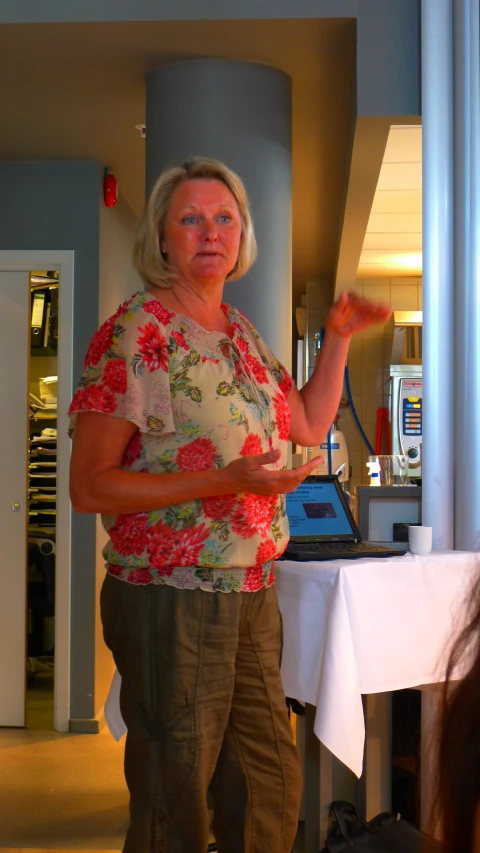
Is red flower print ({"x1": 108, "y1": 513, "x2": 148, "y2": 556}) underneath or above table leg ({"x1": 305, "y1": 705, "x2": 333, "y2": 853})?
above

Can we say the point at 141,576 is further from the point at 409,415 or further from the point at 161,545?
the point at 409,415

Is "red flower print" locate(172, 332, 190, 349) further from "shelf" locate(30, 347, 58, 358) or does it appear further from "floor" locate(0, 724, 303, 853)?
"shelf" locate(30, 347, 58, 358)

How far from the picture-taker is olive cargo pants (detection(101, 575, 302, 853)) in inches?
64.7

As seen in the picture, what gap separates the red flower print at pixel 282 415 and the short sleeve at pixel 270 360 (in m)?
0.11

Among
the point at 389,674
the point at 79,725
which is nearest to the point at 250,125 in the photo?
the point at 389,674

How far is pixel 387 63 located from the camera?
9.84ft

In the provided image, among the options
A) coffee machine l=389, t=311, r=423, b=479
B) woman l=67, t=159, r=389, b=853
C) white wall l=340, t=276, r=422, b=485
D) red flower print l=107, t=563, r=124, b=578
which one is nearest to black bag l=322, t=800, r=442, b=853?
woman l=67, t=159, r=389, b=853

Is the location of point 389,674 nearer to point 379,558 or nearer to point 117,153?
point 379,558

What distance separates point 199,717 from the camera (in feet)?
5.43

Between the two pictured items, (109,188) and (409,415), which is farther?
(409,415)

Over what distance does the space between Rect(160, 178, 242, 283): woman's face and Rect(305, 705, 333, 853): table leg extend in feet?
4.09

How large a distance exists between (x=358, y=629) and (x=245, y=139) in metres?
1.91

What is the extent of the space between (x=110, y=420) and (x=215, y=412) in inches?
7.6

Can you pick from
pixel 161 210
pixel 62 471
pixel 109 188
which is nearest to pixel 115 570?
pixel 161 210
